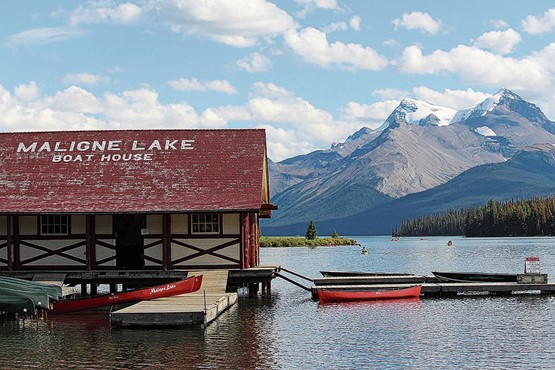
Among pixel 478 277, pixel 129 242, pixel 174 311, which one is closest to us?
pixel 174 311

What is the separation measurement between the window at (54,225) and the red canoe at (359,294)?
42.5 feet

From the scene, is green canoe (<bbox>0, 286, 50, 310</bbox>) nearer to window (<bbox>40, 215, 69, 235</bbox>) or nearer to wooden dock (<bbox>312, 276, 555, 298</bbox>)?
window (<bbox>40, 215, 69, 235</bbox>)

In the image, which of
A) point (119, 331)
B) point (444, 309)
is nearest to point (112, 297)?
point (119, 331)

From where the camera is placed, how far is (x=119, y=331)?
99.6 ft

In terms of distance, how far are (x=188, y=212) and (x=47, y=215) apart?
7332 mm

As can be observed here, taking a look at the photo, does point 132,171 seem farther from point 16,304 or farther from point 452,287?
point 452,287

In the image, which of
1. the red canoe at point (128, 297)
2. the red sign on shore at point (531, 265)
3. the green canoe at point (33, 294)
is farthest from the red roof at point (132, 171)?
the red sign on shore at point (531, 265)

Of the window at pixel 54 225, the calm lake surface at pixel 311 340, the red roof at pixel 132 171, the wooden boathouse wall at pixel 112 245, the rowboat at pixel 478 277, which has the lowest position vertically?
the calm lake surface at pixel 311 340

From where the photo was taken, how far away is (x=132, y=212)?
134 ft

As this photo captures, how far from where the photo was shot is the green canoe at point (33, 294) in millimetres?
33125

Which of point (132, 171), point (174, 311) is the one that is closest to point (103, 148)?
point (132, 171)

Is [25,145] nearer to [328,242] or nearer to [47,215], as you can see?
[47,215]

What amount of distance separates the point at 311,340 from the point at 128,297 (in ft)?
33.0

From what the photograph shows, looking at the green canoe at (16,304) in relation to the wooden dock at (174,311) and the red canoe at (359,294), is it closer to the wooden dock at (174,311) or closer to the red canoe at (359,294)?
the wooden dock at (174,311)
